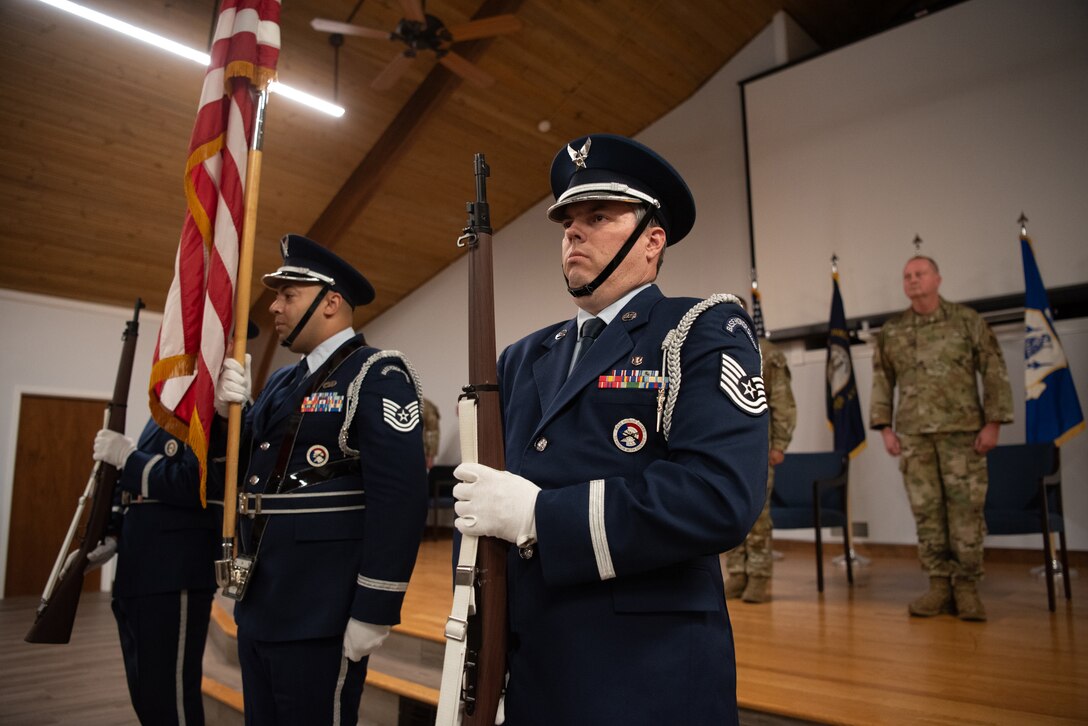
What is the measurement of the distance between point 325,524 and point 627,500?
1047 mm

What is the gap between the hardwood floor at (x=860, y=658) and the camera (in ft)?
6.30

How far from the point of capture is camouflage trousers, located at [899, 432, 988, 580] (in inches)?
123

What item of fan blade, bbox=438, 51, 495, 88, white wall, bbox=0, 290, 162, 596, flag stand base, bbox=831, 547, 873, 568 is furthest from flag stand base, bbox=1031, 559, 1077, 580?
white wall, bbox=0, 290, 162, 596

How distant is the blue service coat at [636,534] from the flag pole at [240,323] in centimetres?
91

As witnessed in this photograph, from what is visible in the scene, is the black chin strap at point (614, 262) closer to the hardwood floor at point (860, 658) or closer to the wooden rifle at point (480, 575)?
the wooden rifle at point (480, 575)

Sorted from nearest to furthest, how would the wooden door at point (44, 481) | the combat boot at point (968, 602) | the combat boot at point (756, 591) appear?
the combat boot at point (968, 602) → the combat boot at point (756, 591) → the wooden door at point (44, 481)

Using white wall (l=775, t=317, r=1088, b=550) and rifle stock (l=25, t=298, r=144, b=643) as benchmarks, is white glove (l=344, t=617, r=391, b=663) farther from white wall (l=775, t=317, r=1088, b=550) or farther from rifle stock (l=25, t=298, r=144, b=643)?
white wall (l=775, t=317, r=1088, b=550)

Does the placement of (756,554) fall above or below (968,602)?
above

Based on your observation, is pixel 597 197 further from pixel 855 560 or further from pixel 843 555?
pixel 843 555

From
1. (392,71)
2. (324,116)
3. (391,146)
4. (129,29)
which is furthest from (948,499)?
(324,116)

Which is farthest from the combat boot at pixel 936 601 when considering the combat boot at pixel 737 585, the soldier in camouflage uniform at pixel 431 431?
the soldier in camouflage uniform at pixel 431 431

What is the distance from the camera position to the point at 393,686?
2.58 meters

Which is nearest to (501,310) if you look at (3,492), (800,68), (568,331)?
(800,68)

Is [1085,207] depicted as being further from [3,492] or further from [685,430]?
[3,492]
